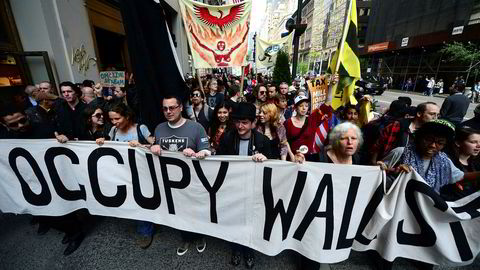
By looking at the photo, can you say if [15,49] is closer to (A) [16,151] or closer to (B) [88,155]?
(A) [16,151]

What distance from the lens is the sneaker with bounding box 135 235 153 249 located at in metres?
2.67

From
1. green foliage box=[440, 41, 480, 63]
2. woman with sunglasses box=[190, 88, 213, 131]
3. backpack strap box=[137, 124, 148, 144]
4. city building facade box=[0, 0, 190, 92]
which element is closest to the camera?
backpack strap box=[137, 124, 148, 144]

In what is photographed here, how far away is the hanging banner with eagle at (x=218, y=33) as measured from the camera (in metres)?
3.72

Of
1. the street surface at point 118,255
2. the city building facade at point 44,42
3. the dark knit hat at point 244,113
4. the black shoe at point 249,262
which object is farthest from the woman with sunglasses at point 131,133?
the city building facade at point 44,42

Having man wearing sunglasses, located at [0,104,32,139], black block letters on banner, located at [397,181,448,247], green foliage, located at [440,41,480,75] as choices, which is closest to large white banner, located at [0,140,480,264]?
black block letters on banner, located at [397,181,448,247]

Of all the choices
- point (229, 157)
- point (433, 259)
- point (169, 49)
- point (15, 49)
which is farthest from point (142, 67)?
point (15, 49)

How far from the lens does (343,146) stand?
219 cm

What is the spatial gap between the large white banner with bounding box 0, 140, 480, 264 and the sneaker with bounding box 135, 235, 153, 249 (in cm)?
38

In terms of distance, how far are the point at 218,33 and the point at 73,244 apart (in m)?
3.88

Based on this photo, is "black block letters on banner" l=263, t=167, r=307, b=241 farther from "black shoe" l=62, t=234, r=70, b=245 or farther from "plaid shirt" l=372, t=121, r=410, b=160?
"black shoe" l=62, t=234, r=70, b=245

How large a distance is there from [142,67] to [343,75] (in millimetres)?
2891

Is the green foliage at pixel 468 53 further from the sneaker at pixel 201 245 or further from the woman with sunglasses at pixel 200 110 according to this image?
the sneaker at pixel 201 245

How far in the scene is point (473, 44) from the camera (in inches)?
750

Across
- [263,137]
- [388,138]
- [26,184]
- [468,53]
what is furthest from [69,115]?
[468,53]
